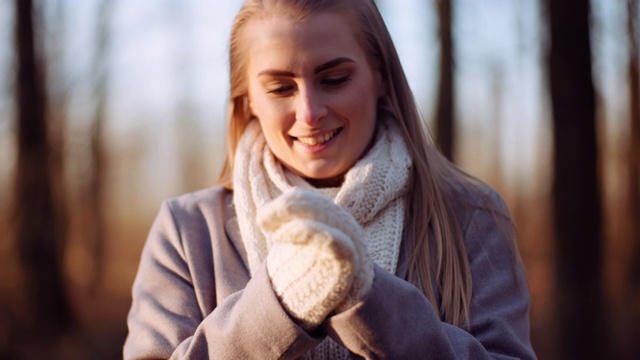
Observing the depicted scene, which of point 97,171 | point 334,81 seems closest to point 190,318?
point 334,81

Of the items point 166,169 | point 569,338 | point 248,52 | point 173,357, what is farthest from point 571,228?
point 166,169

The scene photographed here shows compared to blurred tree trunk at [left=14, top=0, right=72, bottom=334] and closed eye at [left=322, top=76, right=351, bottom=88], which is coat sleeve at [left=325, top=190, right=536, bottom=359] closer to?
closed eye at [left=322, top=76, right=351, bottom=88]

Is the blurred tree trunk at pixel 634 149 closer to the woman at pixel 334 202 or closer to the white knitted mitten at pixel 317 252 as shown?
the woman at pixel 334 202

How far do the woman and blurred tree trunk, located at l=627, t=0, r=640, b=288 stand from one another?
8.42m

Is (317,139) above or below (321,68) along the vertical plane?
below

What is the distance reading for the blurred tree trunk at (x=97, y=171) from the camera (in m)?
11.6

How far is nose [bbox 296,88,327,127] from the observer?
2.10m

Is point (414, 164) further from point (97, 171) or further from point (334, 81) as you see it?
point (97, 171)

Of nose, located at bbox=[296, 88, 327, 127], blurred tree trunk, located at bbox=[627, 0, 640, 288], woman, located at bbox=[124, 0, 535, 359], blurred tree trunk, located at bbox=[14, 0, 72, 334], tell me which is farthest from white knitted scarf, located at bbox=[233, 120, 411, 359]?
blurred tree trunk, located at bbox=[627, 0, 640, 288]

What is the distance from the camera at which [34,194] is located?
6.63 metres

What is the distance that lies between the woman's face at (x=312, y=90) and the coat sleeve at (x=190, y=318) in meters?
0.45

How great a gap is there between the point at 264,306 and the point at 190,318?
20.6 inches

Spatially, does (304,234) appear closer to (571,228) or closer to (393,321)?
(393,321)

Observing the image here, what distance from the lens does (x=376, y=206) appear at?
221cm
